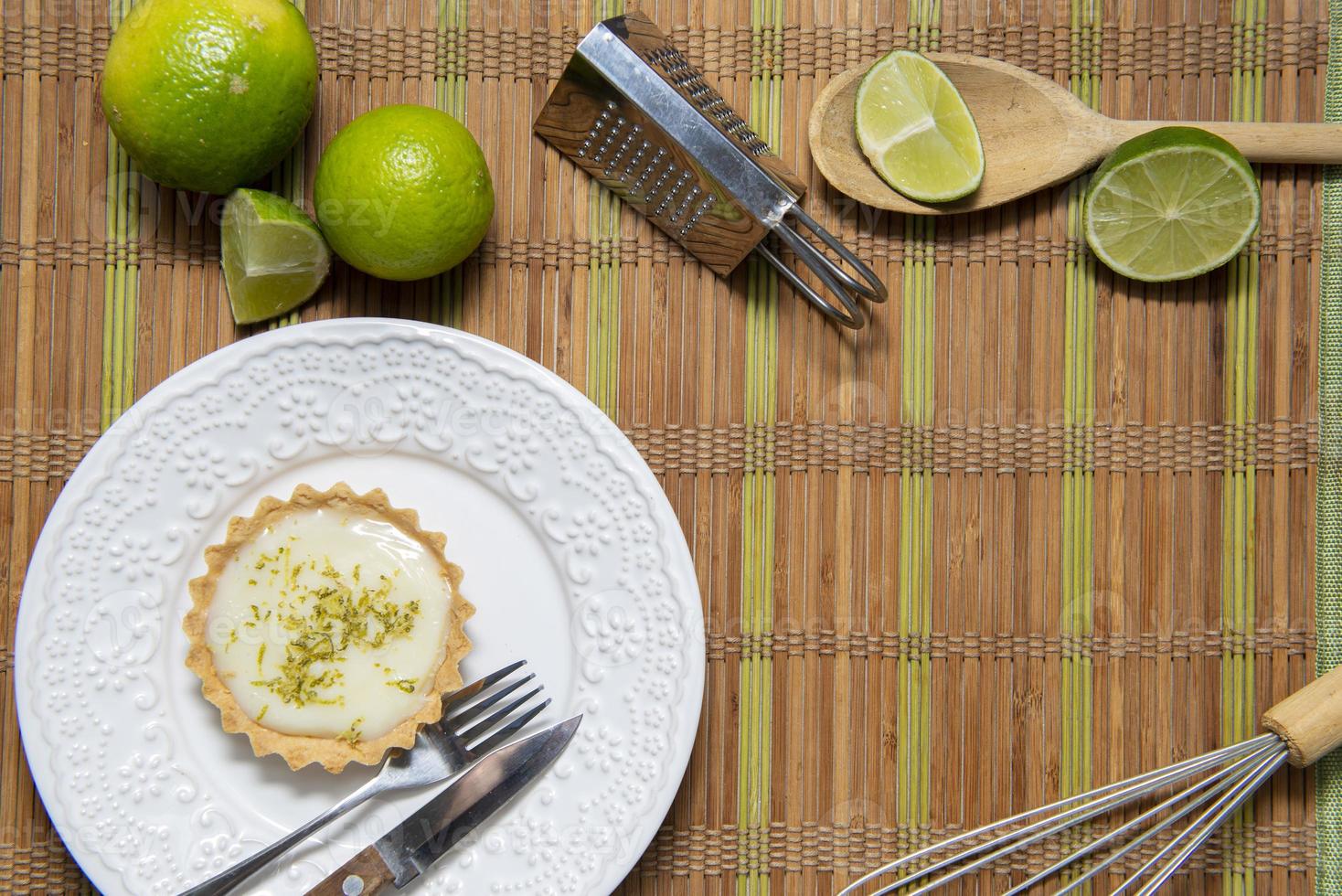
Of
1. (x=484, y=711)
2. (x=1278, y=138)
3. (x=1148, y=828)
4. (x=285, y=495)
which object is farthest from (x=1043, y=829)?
(x=285, y=495)

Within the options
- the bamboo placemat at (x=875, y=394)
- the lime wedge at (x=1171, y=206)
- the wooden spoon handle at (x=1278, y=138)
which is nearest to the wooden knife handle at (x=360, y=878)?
the bamboo placemat at (x=875, y=394)

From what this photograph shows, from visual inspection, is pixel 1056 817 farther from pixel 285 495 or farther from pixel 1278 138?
pixel 285 495

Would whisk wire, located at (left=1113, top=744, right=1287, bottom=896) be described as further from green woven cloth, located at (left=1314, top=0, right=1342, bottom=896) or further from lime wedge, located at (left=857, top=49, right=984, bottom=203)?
lime wedge, located at (left=857, top=49, right=984, bottom=203)

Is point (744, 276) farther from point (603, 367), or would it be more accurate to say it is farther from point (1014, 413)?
point (1014, 413)

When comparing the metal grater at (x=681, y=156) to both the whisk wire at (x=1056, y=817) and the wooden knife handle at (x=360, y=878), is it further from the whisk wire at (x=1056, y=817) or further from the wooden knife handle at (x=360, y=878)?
the wooden knife handle at (x=360, y=878)

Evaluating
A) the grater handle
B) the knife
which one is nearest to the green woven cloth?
the grater handle

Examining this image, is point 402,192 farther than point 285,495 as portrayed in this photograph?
No

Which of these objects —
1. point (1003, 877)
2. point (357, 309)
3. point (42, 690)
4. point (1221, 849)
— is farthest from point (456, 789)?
point (1221, 849)
